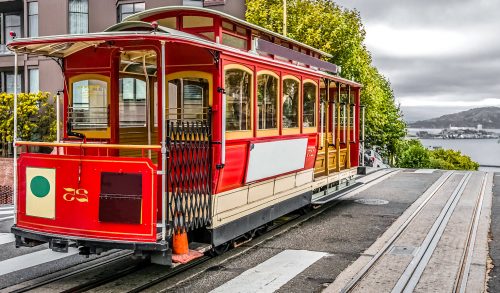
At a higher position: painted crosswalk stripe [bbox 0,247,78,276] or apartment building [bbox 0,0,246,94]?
apartment building [bbox 0,0,246,94]

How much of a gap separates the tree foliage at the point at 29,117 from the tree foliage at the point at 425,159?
2761 centimetres

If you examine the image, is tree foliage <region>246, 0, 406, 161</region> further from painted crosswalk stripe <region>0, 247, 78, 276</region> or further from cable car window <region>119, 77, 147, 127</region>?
painted crosswalk stripe <region>0, 247, 78, 276</region>

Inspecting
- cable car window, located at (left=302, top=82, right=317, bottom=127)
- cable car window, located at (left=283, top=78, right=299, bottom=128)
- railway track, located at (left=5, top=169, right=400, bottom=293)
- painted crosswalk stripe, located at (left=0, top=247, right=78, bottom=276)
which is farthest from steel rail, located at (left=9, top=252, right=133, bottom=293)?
cable car window, located at (left=302, top=82, right=317, bottom=127)

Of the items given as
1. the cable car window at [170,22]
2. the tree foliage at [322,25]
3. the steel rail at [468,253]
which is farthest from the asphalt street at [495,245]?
the tree foliage at [322,25]

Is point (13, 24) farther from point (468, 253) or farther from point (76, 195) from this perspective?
point (468, 253)

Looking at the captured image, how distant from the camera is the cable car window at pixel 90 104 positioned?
866 centimetres

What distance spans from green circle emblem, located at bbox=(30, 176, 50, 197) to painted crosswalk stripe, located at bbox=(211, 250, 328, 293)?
256cm

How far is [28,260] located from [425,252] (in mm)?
6384

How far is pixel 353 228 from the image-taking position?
11172 mm

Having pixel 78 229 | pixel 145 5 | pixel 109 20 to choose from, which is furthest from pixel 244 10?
pixel 78 229

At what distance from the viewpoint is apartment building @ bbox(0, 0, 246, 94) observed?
26125 millimetres

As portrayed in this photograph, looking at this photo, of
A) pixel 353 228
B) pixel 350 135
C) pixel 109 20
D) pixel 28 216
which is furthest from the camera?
pixel 109 20

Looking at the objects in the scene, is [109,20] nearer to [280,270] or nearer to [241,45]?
[241,45]

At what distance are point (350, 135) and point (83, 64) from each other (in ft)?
28.5
